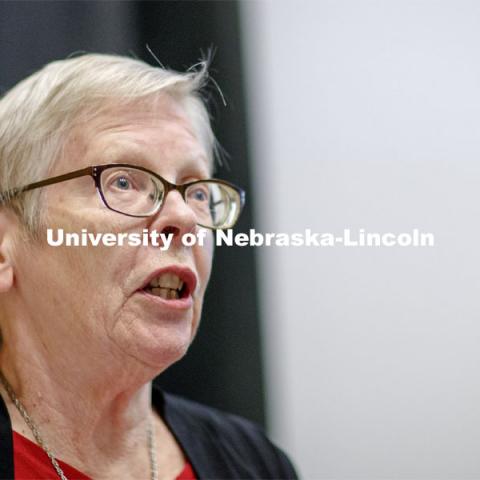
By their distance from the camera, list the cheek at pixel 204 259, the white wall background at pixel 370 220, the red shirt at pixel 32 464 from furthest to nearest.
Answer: the white wall background at pixel 370 220
the cheek at pixel 204 259
the red shirt at pixel 32 464

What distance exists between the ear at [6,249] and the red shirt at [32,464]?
0.72 ft

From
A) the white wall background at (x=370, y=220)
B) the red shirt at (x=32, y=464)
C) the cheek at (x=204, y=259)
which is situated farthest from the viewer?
the white wall background at (x=370, y=220)

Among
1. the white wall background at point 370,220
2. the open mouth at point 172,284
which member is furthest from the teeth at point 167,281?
the white wall background at point 370,220

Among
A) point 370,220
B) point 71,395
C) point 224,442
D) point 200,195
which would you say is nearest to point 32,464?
point 71,395

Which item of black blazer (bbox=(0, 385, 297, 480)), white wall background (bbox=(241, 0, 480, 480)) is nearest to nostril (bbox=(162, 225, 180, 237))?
black blazer (bbox=(0, 385, 297, 480))

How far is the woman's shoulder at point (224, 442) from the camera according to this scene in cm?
128

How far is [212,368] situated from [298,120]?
614 mm

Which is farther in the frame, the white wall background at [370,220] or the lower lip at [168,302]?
the white wall background at [370,220]

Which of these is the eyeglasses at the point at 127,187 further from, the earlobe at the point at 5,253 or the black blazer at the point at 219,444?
the black blazer at the point at 219,444

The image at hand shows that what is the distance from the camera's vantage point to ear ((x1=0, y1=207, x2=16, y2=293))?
1134mm

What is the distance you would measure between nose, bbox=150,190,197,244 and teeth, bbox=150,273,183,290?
0.17 ft

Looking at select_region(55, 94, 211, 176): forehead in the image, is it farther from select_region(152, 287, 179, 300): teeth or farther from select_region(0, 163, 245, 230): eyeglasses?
select_region(152, 287, 179, 300): teeth

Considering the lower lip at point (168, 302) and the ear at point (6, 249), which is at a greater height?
the ear at point (6, 249)

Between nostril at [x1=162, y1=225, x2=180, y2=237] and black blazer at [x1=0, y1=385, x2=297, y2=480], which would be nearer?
nostril at [x1=162, y1=225, x2=180, y2=237]
